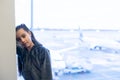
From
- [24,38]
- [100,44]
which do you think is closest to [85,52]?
[100,44]

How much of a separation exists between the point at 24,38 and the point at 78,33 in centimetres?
46

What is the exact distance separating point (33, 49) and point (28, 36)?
0.36ft

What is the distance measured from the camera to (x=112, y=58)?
5.61 ft

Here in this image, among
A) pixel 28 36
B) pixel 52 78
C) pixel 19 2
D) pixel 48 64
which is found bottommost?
pixel 52 78

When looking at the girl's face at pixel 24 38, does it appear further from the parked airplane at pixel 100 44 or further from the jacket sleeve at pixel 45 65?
the parked airplane at pixel 100 44

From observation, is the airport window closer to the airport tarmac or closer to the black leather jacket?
the airport tarmac

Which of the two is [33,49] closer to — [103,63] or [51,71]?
[51,71]

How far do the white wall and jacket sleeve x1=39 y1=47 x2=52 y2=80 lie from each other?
0.21 metres

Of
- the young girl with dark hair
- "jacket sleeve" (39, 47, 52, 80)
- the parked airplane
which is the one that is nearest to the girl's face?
the young girl with dark hair

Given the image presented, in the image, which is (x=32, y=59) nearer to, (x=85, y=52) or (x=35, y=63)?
(x=35, y=63)

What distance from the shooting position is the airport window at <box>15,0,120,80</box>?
62.6 inches

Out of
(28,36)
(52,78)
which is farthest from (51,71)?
(28,36)

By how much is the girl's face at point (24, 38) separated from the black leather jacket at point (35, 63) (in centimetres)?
4

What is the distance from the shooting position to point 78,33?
5.40 ft
